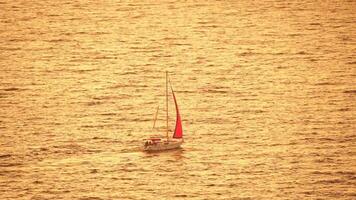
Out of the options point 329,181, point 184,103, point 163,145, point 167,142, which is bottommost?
point 329,181

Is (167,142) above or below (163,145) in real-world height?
above

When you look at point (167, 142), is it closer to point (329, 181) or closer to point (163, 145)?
point (163, 145)

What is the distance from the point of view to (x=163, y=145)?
122 m

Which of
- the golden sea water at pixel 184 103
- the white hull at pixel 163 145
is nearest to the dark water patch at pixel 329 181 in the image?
the golden sea water at pixel 184 103

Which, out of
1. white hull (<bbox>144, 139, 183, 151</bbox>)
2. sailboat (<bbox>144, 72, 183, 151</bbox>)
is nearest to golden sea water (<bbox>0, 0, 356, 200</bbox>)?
white hull (<bbox>144, 139, 183, 151</bbox>)

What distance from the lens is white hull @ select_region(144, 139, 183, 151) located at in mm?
121875

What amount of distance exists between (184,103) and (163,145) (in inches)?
848

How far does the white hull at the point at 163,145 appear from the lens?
121875 mm

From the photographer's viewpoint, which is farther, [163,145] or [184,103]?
[184,103]

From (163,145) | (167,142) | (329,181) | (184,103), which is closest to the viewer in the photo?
(329,181)

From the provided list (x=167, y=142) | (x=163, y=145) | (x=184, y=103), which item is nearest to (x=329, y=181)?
(x=167, y=142)

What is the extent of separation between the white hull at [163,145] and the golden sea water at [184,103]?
781 millimetres

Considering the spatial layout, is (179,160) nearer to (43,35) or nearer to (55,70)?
(55,70)

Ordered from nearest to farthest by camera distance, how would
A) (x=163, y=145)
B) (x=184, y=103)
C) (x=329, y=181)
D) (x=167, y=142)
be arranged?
(x=329, y=181) < (x=163, y=145) < (x=167, y=142) < (x=184, y=103)
